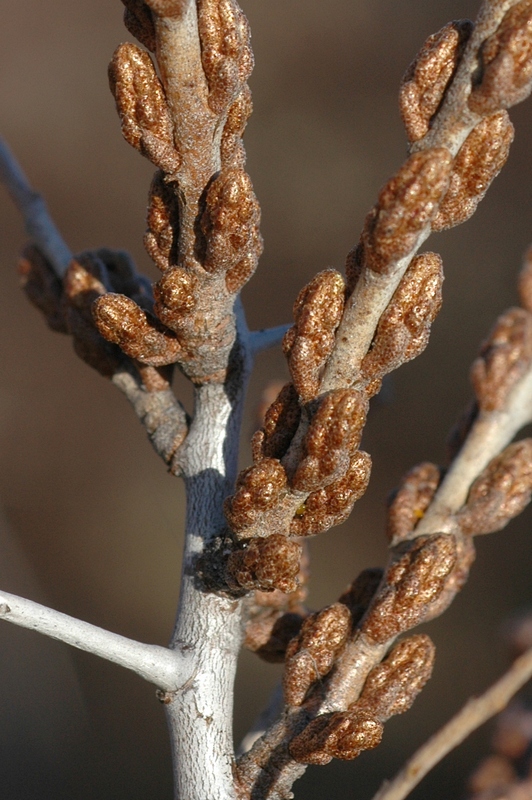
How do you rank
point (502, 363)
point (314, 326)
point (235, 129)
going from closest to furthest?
point (314, 326) → point (235, 129) → point (502, 363)

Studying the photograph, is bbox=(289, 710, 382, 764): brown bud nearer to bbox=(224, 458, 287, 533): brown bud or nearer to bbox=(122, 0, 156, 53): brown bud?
bbox=(224, 458, 287, 533): brown bud

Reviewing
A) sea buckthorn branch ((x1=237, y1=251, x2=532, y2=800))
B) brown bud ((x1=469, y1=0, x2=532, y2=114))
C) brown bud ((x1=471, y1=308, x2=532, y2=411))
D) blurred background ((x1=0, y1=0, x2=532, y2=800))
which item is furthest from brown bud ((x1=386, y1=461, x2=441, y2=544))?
blurred background ((x1=0, y1=0, x2=532, y2=800))

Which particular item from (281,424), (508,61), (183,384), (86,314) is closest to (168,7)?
(508,61)

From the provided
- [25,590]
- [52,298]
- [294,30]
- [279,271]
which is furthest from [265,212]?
[52,298]

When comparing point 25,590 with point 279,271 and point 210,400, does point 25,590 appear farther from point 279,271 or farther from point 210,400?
point 210,400

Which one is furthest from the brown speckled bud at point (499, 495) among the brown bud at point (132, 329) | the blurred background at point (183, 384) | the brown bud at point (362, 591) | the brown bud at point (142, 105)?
the blurred background at point (183, 384)

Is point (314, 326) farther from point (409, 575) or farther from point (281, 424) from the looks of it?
point (409, 575)
